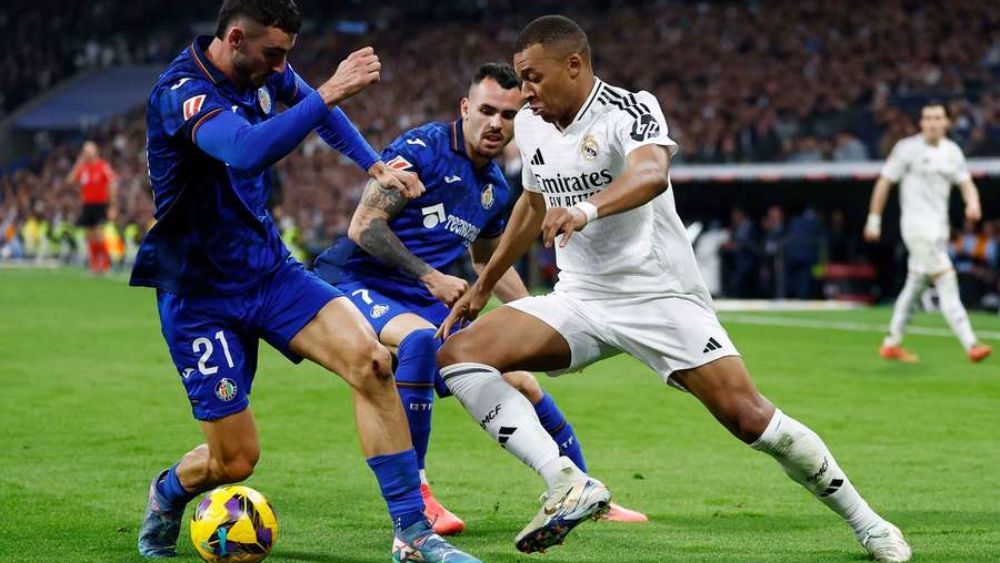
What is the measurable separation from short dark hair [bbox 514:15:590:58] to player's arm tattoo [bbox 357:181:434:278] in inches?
59.6

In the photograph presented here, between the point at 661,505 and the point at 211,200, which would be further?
the point at 661,505

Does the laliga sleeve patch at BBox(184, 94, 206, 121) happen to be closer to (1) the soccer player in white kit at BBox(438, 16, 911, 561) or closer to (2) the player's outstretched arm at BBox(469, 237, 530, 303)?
(1) the soccer player in white kit at BBox(438, 16, 911, 561)

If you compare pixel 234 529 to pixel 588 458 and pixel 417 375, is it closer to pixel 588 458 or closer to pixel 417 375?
pixel 417 375

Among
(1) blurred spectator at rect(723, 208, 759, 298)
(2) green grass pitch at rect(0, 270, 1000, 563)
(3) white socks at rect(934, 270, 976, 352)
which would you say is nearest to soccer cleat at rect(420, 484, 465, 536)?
(2) green grass pitch at rect(0, 270, 1000, 563)

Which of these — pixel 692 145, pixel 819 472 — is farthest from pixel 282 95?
pixel 692 145

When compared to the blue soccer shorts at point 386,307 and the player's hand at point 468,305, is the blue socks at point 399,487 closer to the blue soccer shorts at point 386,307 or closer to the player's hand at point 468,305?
the player's hand at point 468,305

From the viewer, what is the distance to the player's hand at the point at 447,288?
23.6 ft

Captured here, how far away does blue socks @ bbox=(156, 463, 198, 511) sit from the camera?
680 cm

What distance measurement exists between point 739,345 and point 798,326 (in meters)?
3.06

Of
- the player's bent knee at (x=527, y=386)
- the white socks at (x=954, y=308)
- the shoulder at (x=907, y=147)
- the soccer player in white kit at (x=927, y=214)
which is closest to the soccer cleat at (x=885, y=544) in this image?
the player's bent knee at (x=527, y=386)

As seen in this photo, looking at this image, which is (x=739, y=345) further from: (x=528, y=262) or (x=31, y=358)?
(x=528, y=262)

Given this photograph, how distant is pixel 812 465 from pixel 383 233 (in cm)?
247

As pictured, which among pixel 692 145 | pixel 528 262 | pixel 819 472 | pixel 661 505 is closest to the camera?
pixel 819 472

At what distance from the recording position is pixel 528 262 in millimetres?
31109
